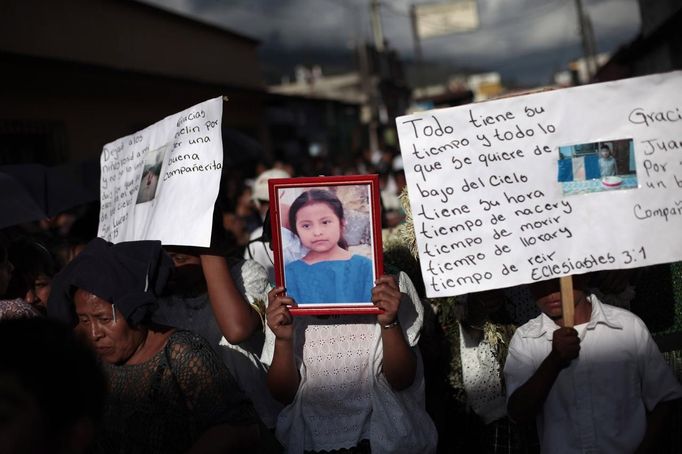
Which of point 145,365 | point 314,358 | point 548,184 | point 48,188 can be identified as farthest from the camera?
point 48,188

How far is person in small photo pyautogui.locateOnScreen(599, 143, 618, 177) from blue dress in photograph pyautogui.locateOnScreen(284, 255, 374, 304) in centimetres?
93

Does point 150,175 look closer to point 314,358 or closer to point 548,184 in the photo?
point 314,358

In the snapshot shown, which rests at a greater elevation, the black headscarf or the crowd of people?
the black headscarf

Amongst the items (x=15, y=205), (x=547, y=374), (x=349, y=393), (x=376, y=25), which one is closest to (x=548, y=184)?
(x=547, y=374)

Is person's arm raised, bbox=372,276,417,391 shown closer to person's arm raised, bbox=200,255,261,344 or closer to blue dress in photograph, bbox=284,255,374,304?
blue dress in photograph, bbox=284,255,374,304

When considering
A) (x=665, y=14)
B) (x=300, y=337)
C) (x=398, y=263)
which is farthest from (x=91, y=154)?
(x=665, y=14)

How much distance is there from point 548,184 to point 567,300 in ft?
1.42

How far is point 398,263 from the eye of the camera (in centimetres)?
395

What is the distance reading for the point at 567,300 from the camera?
2.52 m

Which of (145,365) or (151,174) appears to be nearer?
(145,365)

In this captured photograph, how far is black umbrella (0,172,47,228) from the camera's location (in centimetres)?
407

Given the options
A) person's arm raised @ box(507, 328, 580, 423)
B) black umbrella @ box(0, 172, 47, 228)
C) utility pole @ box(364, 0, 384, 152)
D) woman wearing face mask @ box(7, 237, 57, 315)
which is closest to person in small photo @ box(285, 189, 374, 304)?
person's arm raised @ box(507, 328, 580, 423)

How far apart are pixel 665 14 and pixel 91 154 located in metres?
15.1

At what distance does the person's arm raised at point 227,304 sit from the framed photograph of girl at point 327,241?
265 mm
